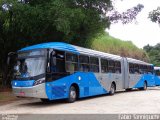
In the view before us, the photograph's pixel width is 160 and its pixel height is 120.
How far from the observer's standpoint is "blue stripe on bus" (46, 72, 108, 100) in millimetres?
15501

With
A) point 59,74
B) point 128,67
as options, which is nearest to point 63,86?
point 59,74

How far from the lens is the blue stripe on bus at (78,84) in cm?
1550

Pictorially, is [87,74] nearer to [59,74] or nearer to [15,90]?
[59,74]

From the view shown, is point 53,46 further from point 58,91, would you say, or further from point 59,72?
point 58,91

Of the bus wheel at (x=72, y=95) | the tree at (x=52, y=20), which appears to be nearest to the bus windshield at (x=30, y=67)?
the bus wheel at (x=72, y=95)

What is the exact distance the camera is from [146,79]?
3138cm

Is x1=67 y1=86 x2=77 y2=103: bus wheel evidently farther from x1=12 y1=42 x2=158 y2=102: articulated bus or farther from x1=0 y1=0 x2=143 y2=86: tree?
x1=0 y1=0 x2=143 y2=86: tree

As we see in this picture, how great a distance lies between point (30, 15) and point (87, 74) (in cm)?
500

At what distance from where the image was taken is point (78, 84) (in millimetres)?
17875

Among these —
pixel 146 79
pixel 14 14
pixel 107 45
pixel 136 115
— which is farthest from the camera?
pixel 107 45

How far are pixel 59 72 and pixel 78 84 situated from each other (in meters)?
2.08

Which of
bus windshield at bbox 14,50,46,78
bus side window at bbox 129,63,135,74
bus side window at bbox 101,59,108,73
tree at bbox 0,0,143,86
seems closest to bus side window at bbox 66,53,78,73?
bus windshield at bbox 14,50,46,78

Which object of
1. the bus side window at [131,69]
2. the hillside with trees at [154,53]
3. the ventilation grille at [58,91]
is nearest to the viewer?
the ventilation grille at [58,91]

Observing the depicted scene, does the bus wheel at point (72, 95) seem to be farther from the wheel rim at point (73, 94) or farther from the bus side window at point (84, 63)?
the bus side window at point (84, 63)
